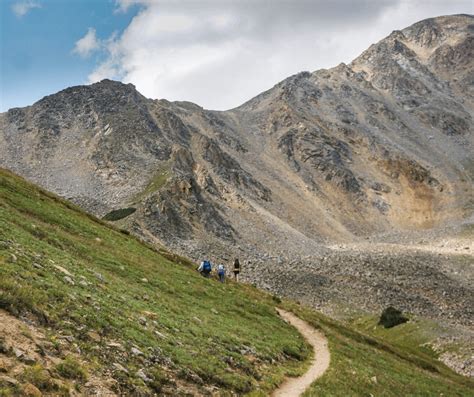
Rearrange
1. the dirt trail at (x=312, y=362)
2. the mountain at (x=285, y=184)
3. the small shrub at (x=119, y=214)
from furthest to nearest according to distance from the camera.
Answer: the small shrub at (x=119, y=214), the mountain at (x=285, y=184), the dirt trail at (x=312, y=362)

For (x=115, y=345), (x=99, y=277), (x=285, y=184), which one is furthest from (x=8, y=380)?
(x=285, y=184)

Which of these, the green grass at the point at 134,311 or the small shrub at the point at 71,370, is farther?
the green grass at the point at 134,311

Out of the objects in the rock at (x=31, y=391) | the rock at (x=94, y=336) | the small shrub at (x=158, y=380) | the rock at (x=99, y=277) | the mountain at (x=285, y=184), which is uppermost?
the mountain at (x=285, y=184)

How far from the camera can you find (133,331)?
1800 centimetres

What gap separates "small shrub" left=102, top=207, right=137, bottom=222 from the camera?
7959 cm

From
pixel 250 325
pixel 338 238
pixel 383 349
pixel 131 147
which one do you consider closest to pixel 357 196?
pixel 338 238

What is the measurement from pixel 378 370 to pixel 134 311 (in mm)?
18656

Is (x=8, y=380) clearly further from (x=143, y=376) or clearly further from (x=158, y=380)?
(x=158, y=380)

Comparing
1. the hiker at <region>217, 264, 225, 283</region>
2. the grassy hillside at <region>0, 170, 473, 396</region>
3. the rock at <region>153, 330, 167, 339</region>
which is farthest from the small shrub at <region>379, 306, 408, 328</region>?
the rock at <region>153, 330, 167, 339</region>

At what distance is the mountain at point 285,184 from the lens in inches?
2980

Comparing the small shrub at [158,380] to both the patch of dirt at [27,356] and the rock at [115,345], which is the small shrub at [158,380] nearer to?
the rock at [115,345]

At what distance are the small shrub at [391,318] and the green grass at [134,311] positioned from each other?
93.4 ft

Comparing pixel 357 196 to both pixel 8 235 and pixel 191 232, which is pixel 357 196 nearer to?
pixel 191 232

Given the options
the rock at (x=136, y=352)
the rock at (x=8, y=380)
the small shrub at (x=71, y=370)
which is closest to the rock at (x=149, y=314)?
the rock at (x=136, y=352)
